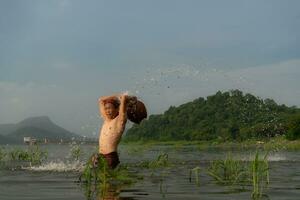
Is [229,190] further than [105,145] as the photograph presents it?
No

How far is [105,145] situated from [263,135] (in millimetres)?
74273

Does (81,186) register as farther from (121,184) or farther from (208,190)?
(208,190)

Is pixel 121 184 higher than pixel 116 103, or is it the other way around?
pixel 116 103

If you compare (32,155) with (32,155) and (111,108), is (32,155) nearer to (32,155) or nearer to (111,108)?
(32,155)

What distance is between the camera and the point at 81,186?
971 centimetres

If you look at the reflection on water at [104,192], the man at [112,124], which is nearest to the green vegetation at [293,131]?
the man at [112,124]

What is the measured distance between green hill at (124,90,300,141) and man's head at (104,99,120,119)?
2808 inches

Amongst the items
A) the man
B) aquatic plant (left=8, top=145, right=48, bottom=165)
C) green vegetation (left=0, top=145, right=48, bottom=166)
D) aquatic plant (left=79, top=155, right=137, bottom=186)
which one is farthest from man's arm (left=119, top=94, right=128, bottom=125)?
aquatic plant (left=8, top=145, right=48, bottom=165)

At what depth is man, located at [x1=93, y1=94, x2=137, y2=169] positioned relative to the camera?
40.0 feet

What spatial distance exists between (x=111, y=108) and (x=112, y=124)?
382mm

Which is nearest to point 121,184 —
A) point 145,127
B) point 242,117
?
point 242,117

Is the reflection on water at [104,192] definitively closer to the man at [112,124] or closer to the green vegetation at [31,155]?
the man at [112,124]

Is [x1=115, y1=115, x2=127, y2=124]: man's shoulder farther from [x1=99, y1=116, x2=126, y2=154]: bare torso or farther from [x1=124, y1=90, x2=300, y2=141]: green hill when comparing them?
[x1=124, y1=90, x2=300, y2=141]: green hill

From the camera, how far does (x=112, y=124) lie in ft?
40.9
